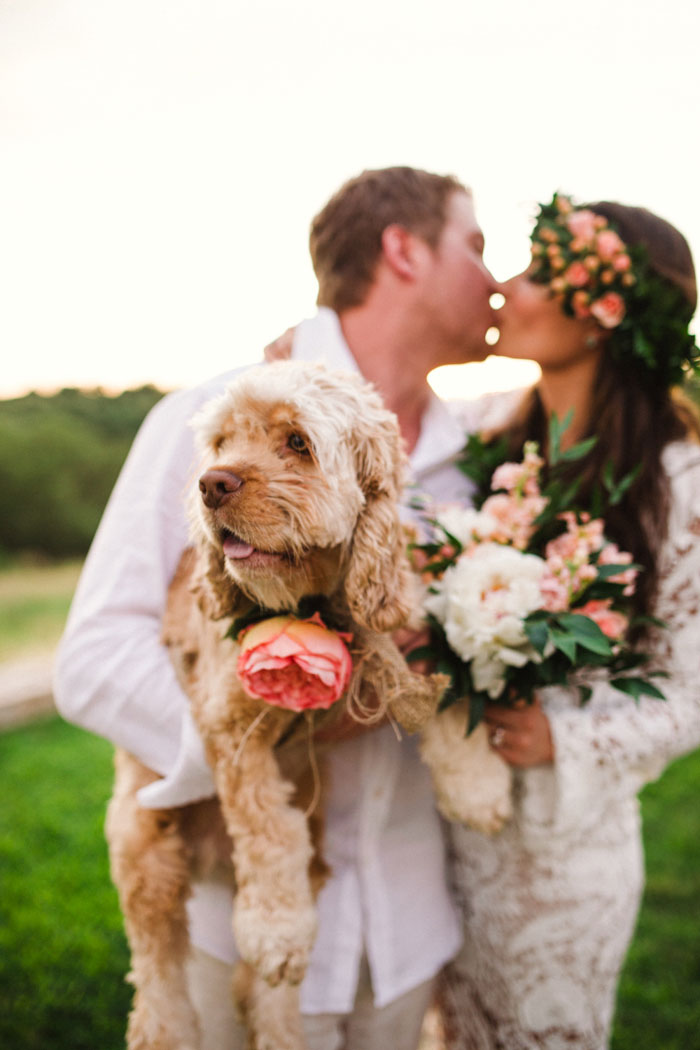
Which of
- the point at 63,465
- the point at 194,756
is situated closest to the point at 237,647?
the point at 194,756

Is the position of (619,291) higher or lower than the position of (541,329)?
higher

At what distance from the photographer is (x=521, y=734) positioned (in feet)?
7.35

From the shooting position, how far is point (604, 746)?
2.27 m

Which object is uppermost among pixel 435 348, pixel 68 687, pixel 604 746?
pixel 435 348

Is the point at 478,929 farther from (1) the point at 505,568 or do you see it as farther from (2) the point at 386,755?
(1) the point at 505,568

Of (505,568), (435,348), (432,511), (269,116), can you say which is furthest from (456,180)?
(505,568)


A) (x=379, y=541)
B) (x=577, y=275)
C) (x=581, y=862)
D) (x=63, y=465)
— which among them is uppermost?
(x=577, y=275)

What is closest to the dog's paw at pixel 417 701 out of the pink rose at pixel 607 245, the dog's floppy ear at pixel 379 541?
the dog's floppy ear at pixel 379 541

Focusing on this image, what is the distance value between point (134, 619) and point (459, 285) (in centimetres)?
162

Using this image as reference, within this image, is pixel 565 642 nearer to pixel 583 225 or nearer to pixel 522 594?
pixel 522 594

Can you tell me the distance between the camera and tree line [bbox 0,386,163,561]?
A: 9.65 metres

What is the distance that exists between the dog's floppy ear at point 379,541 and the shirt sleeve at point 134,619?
0.49 m

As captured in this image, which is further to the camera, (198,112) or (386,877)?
(198,112)

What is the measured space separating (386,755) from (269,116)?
2.87 metres
